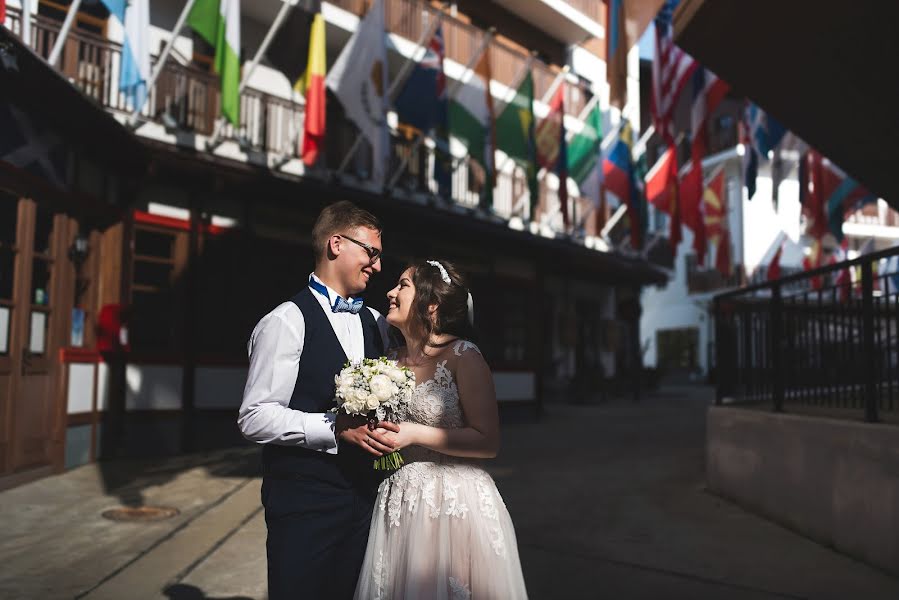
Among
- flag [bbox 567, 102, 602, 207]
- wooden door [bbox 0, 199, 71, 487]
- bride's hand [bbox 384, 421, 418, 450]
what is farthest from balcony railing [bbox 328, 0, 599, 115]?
bride's hand [bbox 384, 421, 418, 450]

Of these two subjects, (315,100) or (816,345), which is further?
(315,100)

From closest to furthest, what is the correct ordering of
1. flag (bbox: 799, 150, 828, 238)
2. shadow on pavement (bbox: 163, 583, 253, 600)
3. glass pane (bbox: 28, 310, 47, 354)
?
1. shadow on pavement (bbox: 163, 583, 253, 600)
2. glass pane (bbox: 28, 310, 47, 354)
3. flag (bbox: 799, 150, 828, 238)

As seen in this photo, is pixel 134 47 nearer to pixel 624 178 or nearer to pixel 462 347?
pixel 462 347

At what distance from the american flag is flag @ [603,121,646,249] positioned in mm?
2332

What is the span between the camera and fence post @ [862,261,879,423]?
5328 mm

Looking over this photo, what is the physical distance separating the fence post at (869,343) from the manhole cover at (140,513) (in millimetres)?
5929

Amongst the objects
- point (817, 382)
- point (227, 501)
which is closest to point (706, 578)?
point (817, 382)

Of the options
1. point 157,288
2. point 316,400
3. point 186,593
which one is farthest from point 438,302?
point 157,288

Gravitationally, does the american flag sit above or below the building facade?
above

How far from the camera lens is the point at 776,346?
701 centimetres

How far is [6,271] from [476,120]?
8.51 m

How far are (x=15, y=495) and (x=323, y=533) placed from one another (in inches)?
245

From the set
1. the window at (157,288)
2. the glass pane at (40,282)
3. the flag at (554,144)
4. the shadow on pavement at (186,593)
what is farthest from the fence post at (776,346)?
the flag at (554,144)

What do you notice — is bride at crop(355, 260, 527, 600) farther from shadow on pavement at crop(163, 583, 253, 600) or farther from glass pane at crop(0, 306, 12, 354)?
glass pane at crop(0, 306, 12, 354)
